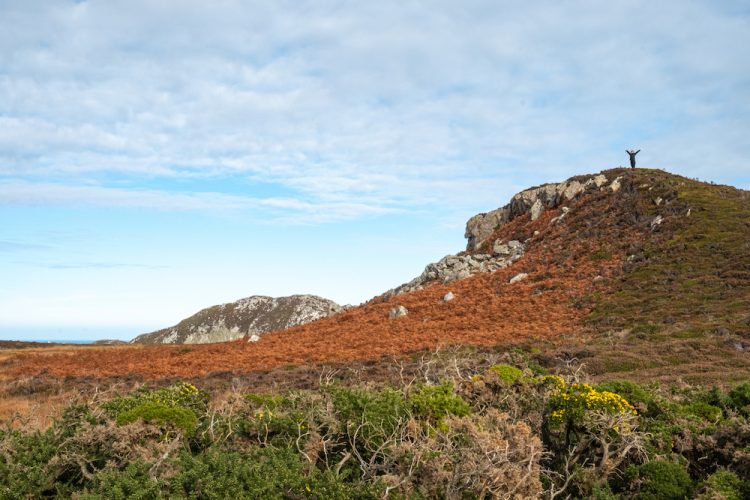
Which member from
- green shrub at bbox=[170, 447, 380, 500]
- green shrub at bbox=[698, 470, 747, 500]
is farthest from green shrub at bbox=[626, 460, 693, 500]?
green shrub at bbox=[170, 447, 380, 500]

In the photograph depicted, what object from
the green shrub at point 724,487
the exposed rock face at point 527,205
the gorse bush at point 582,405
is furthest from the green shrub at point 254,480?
the exposed rock face at point 527,205

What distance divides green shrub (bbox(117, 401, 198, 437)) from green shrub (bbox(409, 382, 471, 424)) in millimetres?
3249

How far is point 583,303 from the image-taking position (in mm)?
30156

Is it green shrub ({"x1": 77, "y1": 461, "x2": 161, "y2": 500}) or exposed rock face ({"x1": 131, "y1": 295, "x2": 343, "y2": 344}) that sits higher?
exposed rock face ({"x1": 131, "y1": 295, "x2": 343, "y2": 344})

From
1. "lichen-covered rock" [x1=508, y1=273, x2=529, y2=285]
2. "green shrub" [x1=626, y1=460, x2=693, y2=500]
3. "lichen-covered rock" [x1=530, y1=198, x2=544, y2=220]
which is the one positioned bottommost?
"green shrub" [x1=626, y1=460, x2=693, y2=500]

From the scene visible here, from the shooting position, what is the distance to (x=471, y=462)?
6109mm

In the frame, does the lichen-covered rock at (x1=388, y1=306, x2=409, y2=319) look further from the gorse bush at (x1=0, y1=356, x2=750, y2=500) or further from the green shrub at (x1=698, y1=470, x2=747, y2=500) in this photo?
the green shrub at (x1=698, y1=470, x2=747, y2=500)

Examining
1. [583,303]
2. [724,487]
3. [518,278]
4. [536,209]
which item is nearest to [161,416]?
[724,487]

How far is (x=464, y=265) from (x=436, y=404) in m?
35.6

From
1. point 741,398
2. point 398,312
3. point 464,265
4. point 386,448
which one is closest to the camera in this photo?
point 386,448

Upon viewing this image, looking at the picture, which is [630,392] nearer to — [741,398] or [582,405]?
[582,405]

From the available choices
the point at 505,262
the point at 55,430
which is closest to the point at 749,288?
the point at 505,262

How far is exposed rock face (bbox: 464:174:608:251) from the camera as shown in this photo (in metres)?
47.7

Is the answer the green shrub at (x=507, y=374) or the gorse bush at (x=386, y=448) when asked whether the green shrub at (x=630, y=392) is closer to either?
the gorse bush at (x=386, y=448)
